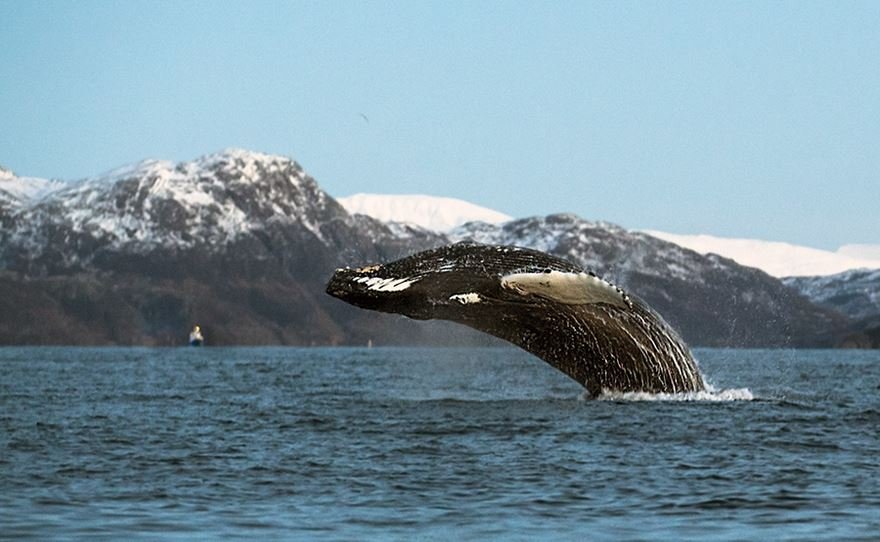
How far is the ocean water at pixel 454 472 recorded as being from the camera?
14148 mm

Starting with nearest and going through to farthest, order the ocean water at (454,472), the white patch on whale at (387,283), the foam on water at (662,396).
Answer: the ocean water at (454,472) < the white patch on whale at (387,283) < the foam on water at (662,396)

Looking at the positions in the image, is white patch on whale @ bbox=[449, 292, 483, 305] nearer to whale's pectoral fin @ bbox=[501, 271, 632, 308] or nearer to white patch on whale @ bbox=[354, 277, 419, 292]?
whale's pectoral fin @ bbox=[501, 271, 632, 308]

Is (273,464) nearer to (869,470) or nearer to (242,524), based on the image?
(242,524)

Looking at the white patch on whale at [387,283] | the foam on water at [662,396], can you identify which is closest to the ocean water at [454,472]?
the foam on water at [662,396]

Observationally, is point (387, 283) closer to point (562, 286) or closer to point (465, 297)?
point (465, 297)

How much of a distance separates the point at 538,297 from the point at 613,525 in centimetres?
950

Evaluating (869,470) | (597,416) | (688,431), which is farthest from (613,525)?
(597,416)

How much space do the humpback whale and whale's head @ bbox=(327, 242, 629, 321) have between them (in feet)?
0.05

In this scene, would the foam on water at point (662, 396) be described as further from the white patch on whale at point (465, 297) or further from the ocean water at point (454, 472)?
the white patch on whale at point (465, 297)

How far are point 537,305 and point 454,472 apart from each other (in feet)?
21.1

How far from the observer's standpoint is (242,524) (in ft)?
46.5

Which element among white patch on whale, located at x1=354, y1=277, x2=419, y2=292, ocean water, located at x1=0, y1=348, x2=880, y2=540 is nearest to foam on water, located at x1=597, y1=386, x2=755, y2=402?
ocean water, located at x1=0, y1=348, x2=880, y2=540

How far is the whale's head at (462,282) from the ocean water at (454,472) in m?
2.05

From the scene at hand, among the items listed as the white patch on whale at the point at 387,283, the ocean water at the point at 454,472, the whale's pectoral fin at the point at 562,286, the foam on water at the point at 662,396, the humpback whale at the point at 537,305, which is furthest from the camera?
the foam on water at the point at 662,396
